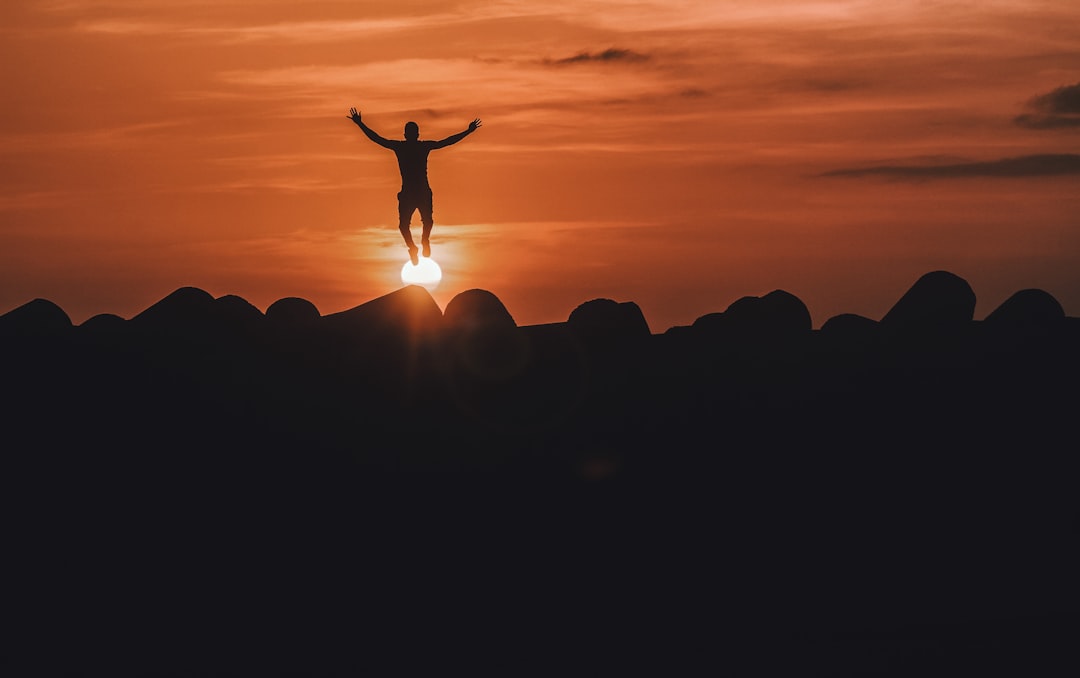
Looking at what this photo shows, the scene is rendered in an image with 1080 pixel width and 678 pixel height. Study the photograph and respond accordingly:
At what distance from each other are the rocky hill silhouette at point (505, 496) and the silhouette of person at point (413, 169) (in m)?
2.05

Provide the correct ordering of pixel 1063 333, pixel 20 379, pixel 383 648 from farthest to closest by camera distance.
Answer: pixel 1063 333 → pixel 20 379 → pixel 383 648

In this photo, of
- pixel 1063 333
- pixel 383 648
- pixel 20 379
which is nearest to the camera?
pixel 383 648

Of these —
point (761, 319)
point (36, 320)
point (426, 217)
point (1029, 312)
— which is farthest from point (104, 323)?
point (1029, 312)

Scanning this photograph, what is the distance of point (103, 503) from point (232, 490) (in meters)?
1.96

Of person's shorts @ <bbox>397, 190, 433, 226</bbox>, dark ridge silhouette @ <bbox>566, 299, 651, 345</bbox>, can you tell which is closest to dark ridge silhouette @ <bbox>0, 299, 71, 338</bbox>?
person's shorts @ <bbox>397, 190, 433, 226</bbox>

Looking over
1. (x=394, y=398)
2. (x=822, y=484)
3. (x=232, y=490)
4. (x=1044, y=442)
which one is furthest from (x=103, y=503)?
(x=1044, y=442)

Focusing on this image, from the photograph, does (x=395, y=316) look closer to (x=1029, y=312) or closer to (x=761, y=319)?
(x=761, y=319)

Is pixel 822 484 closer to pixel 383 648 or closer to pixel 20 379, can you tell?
pixel 383 648

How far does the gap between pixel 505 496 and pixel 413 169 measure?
5.69 meters

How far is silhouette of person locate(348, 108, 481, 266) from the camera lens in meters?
31.6

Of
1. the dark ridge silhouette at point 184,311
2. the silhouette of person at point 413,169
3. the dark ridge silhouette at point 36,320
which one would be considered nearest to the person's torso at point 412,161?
the silhouette of person at point 413,169

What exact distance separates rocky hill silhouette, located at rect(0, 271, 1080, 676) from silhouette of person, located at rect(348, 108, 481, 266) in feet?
6.72

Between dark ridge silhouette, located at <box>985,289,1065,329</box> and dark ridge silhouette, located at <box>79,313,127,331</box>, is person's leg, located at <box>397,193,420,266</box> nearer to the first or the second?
dark ridge silhouette, located at <box>79,313,127,331</box>

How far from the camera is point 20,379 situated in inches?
1194
